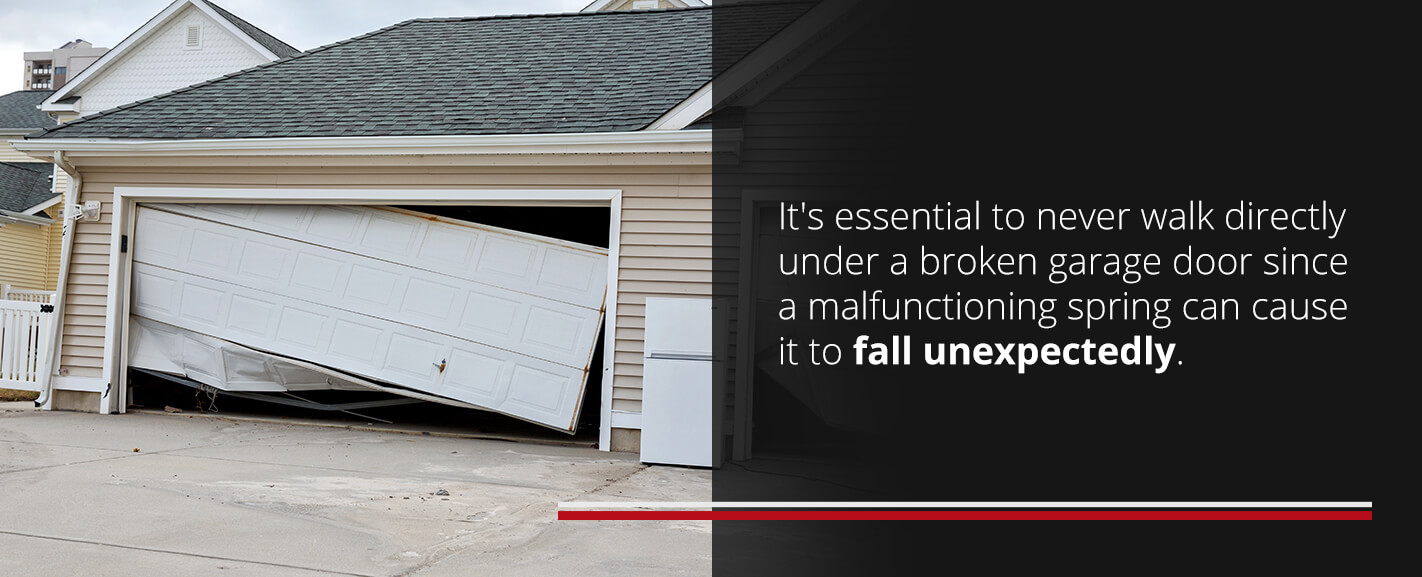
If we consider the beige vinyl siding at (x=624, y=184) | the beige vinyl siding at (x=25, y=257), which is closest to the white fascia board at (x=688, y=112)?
Answer: the beige vinyl siding at (x=624, y=184)

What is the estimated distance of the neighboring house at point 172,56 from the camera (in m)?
18.6

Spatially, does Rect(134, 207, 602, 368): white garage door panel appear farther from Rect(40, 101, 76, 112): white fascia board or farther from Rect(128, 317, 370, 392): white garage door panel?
Rect(40, 101, 76, 112): white fascia board

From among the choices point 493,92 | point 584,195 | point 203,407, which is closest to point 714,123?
point 584,195

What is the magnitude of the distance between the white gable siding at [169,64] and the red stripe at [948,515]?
16340mm

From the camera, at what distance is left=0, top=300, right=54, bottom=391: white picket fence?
9.12 meters

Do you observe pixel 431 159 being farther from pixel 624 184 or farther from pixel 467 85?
pixel 624 184

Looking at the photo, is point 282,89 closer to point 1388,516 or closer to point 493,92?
point 493,92

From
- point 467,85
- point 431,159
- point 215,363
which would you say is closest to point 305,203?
point 431,159

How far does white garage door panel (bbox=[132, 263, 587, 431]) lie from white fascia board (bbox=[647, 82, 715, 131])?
79.1 inches

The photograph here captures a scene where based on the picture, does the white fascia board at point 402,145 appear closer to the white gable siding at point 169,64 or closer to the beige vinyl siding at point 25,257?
the white gable siding at point 169,64

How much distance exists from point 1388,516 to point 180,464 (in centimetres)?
614

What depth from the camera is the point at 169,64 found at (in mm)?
19266

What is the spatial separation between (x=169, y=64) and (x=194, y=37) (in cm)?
77

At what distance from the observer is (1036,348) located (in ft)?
19.3
